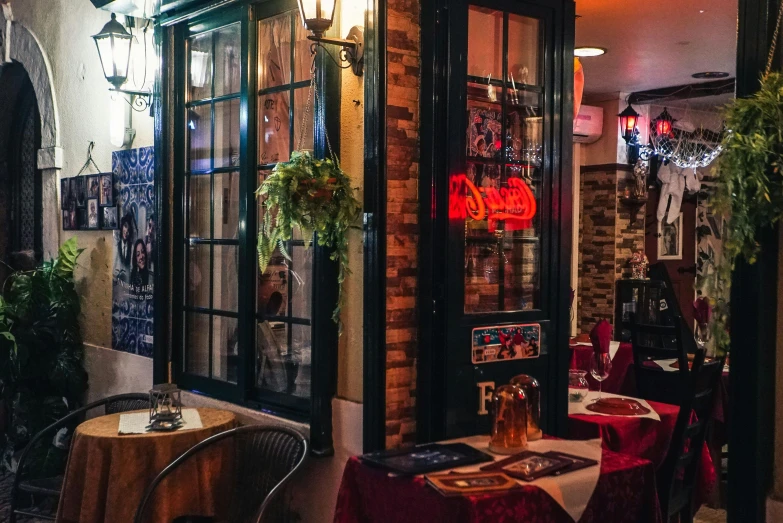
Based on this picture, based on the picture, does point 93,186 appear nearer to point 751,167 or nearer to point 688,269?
point 751,167

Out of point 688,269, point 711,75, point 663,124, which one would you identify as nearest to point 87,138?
point 663,124

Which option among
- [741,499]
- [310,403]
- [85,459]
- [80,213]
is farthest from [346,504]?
[80,213]

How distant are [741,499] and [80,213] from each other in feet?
16.9

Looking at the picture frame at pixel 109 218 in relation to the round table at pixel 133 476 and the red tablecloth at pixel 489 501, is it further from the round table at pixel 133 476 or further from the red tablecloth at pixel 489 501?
the red tablecloth at pixel 489 501

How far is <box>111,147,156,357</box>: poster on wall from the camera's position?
18.7ft

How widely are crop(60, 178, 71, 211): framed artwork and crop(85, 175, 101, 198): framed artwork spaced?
34cm

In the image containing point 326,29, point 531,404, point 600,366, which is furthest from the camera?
point 600,366

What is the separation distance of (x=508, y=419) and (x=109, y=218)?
12.5 ft

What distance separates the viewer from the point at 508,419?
3326 mm

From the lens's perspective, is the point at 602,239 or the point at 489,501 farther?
the point at 602,239

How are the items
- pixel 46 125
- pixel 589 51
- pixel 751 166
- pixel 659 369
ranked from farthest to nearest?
pixel 589 51 → pixel 46 125 → pixel 659 369 → pixel 751 166

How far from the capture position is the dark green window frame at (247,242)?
13.8 feet

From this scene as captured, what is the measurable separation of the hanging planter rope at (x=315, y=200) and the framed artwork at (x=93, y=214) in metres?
2.64
